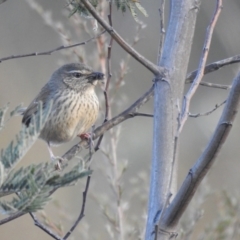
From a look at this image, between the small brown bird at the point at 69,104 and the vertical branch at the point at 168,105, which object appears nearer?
the vertical branch at the point at 168,105

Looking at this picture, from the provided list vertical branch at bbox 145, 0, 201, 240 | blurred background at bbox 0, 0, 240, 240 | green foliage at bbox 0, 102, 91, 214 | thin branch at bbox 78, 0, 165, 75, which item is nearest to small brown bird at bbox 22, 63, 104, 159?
vertical branch at bbox 145, 0, 201, 240

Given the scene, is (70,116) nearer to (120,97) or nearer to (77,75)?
(77,75)

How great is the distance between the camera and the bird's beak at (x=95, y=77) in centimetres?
450

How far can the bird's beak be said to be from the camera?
4497 millimetres

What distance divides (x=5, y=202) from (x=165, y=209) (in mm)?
980

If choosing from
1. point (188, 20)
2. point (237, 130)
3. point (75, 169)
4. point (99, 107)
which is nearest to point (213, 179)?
point (237, 130)

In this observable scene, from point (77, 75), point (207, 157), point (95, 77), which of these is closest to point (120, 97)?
point (77, 75)

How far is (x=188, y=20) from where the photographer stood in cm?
299

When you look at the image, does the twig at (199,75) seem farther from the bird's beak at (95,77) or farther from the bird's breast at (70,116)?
the bird's breast at (70,116)

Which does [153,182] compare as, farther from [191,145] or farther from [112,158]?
[191,145]

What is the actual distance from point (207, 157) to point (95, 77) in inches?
92.3

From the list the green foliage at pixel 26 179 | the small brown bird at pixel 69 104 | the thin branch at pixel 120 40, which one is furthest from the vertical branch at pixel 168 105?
the small brown bird at pixel 69 104

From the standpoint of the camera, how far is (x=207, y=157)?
2.39 metres

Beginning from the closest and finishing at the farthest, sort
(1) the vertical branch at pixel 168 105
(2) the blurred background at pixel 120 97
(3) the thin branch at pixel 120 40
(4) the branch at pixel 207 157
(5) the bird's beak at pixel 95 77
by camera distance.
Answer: (4) the branch at pixel 207 157 < (3) the thin branch at pixel 120 40 < (1) the vertical branch at pixel 168 105 < (5) the bird's beak at pixel 95 77 < (2) the blurred background at pixel 120 97
